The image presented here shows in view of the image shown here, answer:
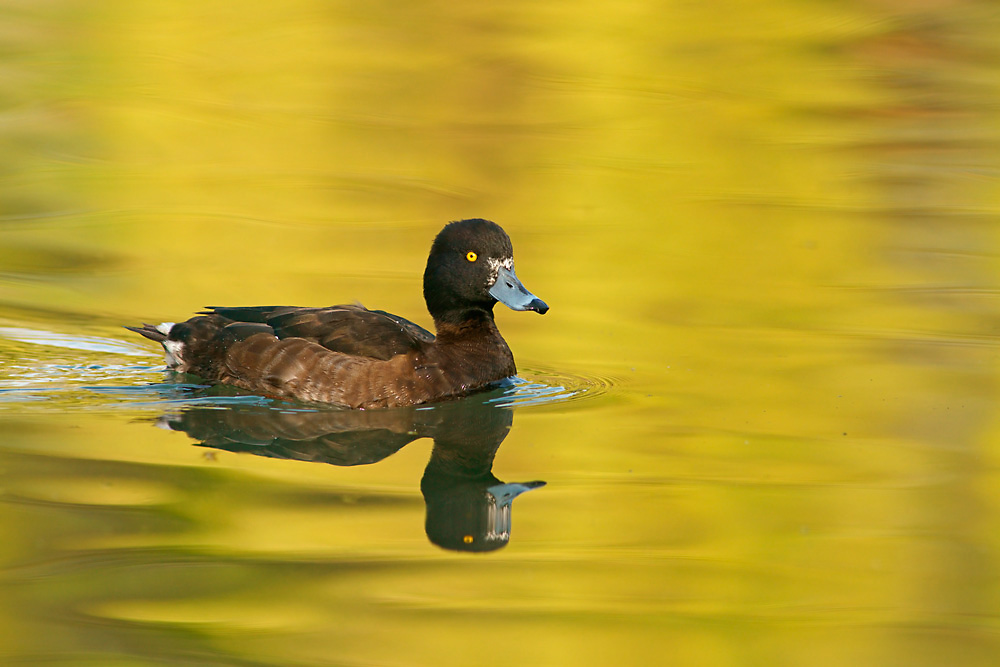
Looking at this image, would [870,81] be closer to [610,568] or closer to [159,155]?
[159,155]

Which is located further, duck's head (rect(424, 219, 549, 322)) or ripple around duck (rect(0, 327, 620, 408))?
duck's head (rect(424, 219, 549, 322))

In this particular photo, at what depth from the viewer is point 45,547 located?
5.32 m

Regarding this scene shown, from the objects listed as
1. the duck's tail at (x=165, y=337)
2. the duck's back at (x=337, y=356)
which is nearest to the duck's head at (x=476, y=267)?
the duck's back at (x=337, y=356)

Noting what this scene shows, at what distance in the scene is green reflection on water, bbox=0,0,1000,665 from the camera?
196 inches

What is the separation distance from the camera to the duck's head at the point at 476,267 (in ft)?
26.2

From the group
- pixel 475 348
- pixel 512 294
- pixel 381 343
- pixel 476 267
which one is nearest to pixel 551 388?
pixel 475 348

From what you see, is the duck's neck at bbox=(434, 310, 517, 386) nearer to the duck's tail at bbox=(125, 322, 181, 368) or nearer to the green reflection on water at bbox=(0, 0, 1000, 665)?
the green reflection on water at bbox=(0, 0, 1000, 665)

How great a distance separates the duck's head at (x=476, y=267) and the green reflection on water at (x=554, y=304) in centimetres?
73

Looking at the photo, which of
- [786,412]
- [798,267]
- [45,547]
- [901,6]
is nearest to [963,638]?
[786,412]

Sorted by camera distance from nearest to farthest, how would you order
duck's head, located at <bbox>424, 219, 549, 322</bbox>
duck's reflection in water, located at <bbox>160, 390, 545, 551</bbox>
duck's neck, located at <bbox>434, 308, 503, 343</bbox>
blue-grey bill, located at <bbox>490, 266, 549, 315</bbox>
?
duck's reflection in water, located at <bbox>160, 390, 545, 551</bbox> < blue-grey bill, located at <bbox>490, 266, 549, 315</bbox> < duck's head, located at <bbox>424, 219, 549, 322</bbox> < duck's neck, located at <bbox>434, 308, 503, 343</bbox>

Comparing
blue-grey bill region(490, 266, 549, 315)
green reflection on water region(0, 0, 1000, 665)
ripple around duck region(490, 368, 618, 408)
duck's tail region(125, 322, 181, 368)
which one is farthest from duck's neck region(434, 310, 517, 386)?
duck's tail region(125, 322, 181, 368)

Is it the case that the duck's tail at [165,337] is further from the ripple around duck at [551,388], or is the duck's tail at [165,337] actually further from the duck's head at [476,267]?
the ripple around duck at [551,388]

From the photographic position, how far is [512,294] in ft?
26.1

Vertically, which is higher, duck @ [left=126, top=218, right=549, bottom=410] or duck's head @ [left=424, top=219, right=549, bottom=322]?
duck's head @ [left=424, top=219, right=549, bottom=322]
